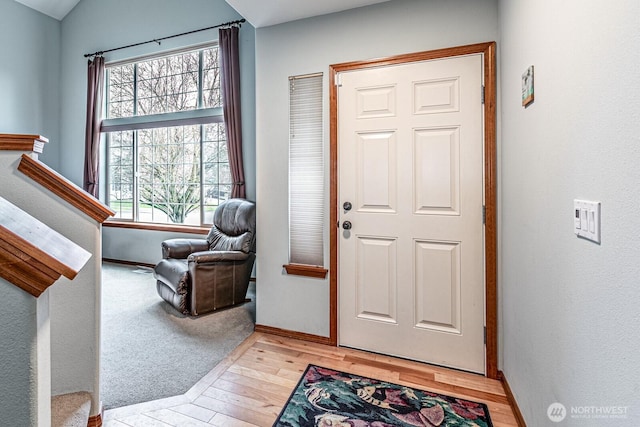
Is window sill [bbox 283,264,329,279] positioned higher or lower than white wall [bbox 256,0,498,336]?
lower

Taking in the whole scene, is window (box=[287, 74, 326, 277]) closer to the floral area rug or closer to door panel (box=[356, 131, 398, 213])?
door panel (box=[356, 131, 398, 213])

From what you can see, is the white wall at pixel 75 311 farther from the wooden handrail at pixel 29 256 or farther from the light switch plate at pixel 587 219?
the light switch plate at pixel 587 219

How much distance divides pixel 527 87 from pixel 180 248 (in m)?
3.31

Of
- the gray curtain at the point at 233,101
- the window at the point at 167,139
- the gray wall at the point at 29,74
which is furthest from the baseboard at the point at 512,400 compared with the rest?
the gray wall at the point at 29,74

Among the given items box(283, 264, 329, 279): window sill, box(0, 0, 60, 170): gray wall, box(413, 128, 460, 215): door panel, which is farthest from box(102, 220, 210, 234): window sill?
box(413, 128, 460, 215): door panel

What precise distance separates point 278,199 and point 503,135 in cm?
163

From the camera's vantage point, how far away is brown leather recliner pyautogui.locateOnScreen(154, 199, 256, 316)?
2914mm

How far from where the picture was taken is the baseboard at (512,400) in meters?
1.60

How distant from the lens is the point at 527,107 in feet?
5.00

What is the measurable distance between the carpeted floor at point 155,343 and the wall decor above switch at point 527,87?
2.39m

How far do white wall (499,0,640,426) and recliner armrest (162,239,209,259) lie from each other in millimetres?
3011

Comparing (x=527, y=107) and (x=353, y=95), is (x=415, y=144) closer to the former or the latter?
(x=353, y=95)

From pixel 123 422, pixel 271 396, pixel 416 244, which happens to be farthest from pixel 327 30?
pixel 123 422

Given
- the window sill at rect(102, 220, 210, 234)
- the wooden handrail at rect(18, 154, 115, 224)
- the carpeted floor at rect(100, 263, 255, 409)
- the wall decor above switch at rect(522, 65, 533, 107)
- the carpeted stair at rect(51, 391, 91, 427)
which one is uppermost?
the wall decor above switch at rect(522, 65, 533, 107)
